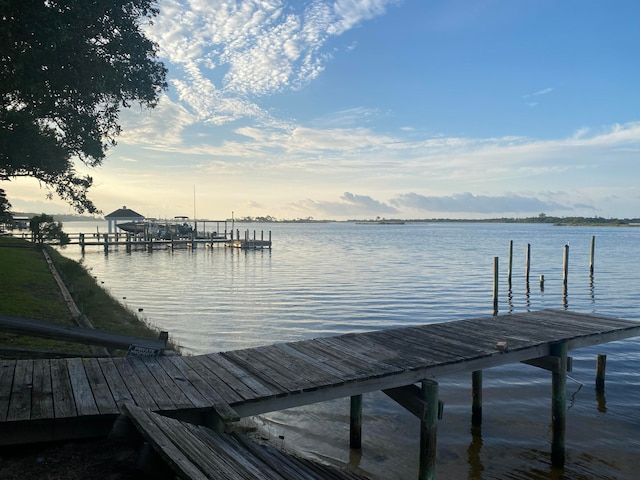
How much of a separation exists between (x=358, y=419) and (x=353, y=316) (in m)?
10.8

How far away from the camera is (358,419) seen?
28.5 ft

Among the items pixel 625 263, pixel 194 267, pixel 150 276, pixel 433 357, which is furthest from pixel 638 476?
pixel 625 263

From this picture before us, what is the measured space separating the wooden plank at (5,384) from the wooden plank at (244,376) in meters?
2.61

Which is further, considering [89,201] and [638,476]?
[89,201]

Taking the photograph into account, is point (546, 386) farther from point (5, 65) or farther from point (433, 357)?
point (5, 65)

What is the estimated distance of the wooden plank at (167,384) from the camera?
18.2 ft

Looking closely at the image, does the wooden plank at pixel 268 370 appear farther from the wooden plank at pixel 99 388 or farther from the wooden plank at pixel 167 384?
the wooden plank at pixel 99 388

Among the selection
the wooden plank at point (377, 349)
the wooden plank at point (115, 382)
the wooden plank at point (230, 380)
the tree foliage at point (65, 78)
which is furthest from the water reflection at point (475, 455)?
the tree foliage at point (65, 78)

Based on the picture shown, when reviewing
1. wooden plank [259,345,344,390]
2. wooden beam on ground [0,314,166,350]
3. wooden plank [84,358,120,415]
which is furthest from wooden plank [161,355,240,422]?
wooden plank [259,345,344,390]

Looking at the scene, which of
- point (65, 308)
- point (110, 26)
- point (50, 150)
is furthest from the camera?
point (65, 308)

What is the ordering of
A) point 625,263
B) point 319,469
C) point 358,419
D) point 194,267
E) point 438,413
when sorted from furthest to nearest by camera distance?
point 625,263, point 194,267, point 358,419, point 438,413, point 319,469

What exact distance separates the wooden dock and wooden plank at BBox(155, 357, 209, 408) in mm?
13

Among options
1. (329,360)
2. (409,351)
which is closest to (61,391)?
(329,360)

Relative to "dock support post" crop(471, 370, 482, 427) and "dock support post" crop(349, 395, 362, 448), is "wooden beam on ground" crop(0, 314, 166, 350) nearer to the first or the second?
"dock support post" crop(349, 395, 362, 448)
